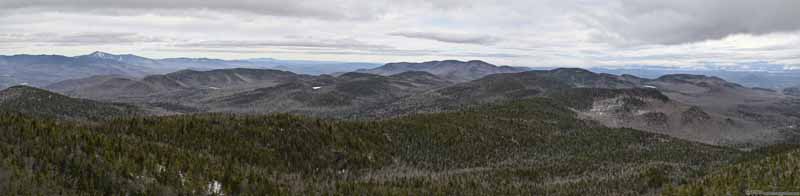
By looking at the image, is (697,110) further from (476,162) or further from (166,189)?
(166,189)

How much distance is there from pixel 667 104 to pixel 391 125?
146m

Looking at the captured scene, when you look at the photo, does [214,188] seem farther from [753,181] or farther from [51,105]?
[51,105]

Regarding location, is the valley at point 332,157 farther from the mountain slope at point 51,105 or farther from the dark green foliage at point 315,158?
the mountain slope at point 51,105

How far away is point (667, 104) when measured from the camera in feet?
556

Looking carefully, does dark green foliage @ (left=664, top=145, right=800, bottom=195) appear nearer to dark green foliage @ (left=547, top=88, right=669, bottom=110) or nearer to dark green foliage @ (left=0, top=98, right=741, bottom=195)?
dark green foliage @ (left=0, top=98, right=741, bottom=195)

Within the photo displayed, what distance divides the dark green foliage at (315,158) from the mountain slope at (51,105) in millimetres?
94294

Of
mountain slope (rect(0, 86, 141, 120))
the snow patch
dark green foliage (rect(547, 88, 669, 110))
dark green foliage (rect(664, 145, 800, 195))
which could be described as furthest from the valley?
mountain slope (rect(0, 86, 141, 120))

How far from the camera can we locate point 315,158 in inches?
1334

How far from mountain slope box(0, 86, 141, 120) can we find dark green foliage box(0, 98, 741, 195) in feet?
309

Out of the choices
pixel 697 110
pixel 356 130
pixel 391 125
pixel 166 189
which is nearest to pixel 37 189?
pixel 166 189

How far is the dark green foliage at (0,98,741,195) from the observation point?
674 inches

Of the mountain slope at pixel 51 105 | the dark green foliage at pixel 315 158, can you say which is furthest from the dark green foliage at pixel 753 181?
the mountain slope at pixel 51 105

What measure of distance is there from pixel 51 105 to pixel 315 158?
119 metres

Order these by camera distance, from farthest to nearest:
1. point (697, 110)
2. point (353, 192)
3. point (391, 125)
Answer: point (697, 110) < point (391, 125) < point (353, 192)
